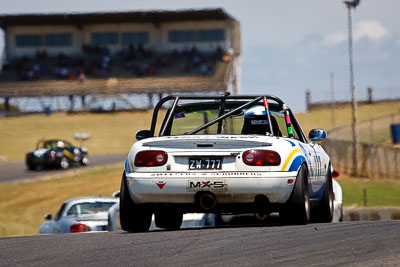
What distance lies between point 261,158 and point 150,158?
110 cm

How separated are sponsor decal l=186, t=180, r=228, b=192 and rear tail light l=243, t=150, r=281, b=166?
1.05ft

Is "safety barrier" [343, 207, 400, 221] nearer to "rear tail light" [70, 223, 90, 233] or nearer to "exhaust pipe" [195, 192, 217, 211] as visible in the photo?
"rear tail light" [70, 223, 90, 233]

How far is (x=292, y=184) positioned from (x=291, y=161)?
0.74 feet

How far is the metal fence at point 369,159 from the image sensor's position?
35625mm

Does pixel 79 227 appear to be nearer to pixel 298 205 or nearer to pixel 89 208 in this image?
pixel 89 208

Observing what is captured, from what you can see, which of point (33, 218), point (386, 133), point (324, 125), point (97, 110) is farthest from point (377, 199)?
point (97, 110)

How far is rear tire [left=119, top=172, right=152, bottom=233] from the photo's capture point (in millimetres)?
10191

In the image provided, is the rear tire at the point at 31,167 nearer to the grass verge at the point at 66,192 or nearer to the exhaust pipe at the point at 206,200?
the grass verge at the point at 66,192

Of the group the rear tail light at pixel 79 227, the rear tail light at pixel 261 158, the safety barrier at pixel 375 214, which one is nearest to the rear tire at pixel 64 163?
the safety barrier at pixel 375 214

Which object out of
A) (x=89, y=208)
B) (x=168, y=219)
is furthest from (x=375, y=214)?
(x=168, y=219)

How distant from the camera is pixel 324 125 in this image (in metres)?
64.8

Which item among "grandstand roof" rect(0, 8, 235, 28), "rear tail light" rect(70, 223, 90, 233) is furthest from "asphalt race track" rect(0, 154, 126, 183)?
"grandstand roof" rect(0, 8, 235, 28)

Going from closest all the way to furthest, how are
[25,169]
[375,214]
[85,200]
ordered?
[85,200] < [375,214] < [25,169]

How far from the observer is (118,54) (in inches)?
3398
